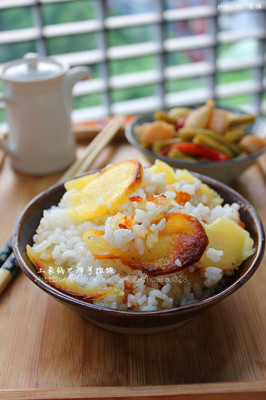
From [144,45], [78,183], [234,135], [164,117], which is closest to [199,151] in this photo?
[234,135]

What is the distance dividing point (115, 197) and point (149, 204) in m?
0.10

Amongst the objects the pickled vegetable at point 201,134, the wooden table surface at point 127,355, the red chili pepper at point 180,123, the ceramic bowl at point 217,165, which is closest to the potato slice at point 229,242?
the wooden table surface at point 127,355

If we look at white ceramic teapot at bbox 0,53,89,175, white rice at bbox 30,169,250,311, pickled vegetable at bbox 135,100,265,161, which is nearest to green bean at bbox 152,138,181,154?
pickled vegetable at bbox 135,100,265,161

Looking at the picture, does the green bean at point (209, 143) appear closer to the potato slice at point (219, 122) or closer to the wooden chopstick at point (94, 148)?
the potato slice at point (219, 122)

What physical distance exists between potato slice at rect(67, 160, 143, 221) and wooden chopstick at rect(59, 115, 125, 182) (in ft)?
1.48

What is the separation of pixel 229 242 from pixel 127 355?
1.13 feet

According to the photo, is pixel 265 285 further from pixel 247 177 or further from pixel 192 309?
pixel 247 177

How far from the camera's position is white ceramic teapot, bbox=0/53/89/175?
1.58 metres

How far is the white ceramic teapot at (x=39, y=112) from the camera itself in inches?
62.4

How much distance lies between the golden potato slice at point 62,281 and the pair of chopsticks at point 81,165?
0.59ft

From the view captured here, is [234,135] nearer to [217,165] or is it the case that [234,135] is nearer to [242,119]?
[242,119]

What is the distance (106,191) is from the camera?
1075 mm

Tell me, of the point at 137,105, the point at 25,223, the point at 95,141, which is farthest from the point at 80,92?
the point at 25,223

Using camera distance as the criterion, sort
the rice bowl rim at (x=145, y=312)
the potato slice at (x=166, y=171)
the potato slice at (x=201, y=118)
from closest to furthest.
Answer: the rice bowl rim at (x=145, y=312), the potato slice at (x=166, y=171), the potato slice at (x=201, y=118)
